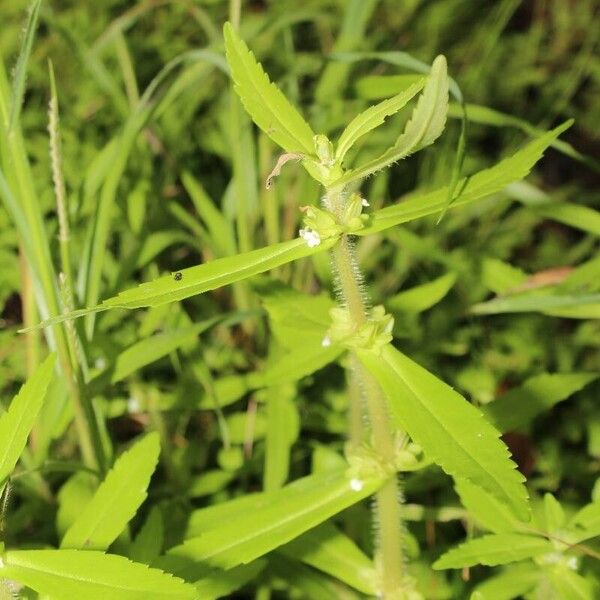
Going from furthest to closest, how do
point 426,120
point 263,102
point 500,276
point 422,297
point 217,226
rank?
1. point 217,226
2. point 500,276
3. point 422,297
4. point 263,102
5. point 426,120

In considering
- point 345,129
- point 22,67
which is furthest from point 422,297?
point 22,67

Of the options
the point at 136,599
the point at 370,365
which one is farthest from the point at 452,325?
the point at 136,599

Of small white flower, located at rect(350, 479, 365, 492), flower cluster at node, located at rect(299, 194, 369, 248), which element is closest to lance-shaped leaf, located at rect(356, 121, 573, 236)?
flower cluster at node, located at rect(299, 194, 369, 248)

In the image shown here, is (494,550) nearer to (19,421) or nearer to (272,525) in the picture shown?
(272,525)

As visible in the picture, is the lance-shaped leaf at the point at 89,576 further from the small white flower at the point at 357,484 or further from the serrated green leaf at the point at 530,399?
the serrated green leaf at the point at 530,399

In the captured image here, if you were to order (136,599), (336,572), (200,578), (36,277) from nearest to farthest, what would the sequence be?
(136,599) < (200,578) < (336,572) < (36,277)

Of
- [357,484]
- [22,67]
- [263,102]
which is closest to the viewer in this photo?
[263,102]

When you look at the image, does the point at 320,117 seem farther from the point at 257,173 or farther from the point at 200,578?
the point at 200,578
